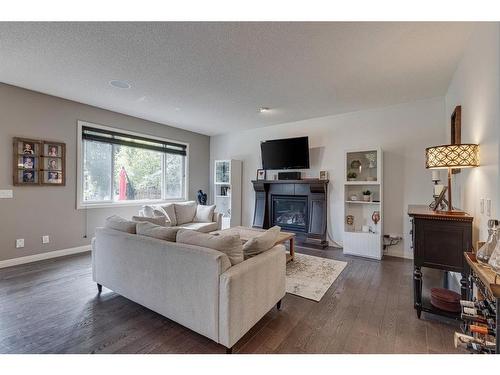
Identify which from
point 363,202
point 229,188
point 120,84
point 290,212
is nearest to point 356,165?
point 363,202

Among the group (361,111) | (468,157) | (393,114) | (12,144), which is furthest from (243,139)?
(468,157)

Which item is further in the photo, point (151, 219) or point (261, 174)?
point (261, 174)

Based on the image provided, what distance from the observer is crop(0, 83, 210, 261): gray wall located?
338 centimetres

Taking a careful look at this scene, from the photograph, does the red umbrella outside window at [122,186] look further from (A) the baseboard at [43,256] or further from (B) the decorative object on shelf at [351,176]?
(B) the decorative object on shelf at [351,176]

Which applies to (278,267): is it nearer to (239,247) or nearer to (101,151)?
(239,247)

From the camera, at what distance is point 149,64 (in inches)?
106

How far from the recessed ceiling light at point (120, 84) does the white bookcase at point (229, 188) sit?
111 inches

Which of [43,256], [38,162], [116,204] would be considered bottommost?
[43,256]

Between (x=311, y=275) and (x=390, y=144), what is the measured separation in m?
2.74

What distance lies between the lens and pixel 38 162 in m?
3.65

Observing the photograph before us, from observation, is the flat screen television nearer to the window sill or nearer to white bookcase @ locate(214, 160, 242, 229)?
white bookcase @ locate(214, 160, 242, 229)

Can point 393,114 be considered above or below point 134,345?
above

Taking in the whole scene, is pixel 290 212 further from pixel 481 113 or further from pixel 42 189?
pixel 42 189
